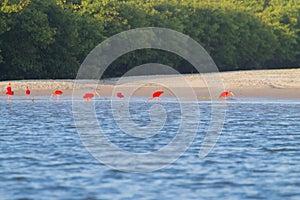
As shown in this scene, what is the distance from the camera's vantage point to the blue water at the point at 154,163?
14.3m

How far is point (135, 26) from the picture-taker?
66.9m

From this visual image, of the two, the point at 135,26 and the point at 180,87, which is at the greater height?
the point at 135,26

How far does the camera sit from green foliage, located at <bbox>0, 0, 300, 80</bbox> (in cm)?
5019

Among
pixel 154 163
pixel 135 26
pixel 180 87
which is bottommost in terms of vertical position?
pixel 154 163

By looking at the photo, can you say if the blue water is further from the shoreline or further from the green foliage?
the green foliage

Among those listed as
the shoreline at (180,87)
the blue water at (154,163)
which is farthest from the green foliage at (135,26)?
the blue water at (154,163)

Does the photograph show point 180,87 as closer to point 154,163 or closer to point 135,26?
point 135,26

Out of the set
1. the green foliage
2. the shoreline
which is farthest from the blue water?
the green foliage

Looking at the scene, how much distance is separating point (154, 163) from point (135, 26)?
4989 cm

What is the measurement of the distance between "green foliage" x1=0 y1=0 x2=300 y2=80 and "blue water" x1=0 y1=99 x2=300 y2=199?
22240 mm

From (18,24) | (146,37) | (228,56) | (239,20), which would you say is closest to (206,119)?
(18,24)

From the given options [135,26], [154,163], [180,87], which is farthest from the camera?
[135,26]

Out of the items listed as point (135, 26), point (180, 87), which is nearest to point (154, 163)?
point (180, 87)

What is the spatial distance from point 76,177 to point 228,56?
215 feet
